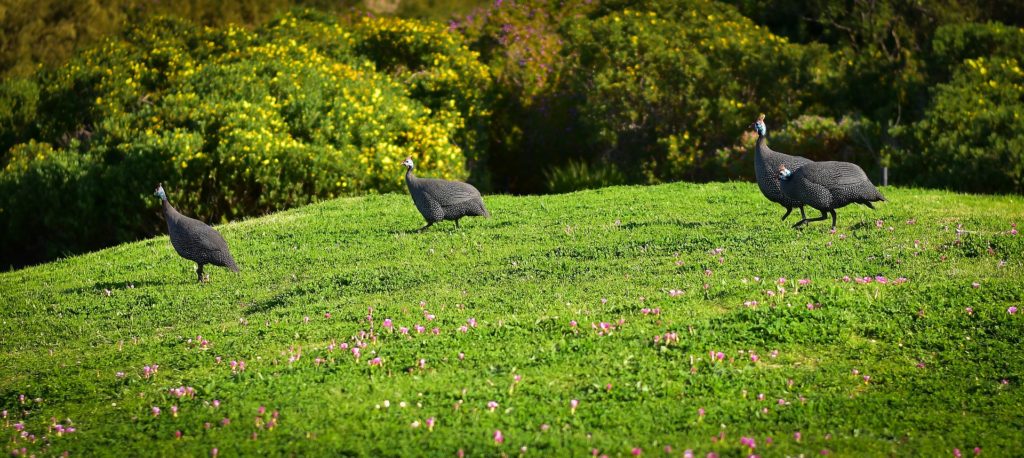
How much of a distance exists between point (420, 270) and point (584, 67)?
11.6 meters

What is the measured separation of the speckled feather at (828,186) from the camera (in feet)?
43.2

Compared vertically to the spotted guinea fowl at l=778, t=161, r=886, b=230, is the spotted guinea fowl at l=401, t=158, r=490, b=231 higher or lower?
lower

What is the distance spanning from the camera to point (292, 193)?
20.5 m

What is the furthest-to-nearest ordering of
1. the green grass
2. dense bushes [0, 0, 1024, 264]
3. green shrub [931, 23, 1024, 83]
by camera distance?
green shrub [931, 23, 1024, 83]
dense bushes [0, 0, 1024, 264]
the green grass

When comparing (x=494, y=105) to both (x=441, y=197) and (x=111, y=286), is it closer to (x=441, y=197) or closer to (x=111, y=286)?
(x=441, y=197)

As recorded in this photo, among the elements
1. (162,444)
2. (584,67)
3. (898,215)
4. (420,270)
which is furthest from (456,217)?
(584,67)

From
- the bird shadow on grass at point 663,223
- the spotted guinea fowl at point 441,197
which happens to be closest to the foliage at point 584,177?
the bird shadow on grass at point 663,223

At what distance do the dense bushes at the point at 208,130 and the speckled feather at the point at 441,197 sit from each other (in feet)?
18.5

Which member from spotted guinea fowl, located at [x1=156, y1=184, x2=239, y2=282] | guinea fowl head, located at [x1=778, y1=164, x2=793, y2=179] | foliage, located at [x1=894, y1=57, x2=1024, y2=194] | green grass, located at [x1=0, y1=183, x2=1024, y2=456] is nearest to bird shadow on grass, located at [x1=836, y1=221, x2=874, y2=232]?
green grass, located at [x1=0, y1=183, x2=1024, y2=456]

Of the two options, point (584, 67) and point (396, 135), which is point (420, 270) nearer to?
point (396, 135)

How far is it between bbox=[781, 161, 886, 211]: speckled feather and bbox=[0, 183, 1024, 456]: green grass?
21.7 inches

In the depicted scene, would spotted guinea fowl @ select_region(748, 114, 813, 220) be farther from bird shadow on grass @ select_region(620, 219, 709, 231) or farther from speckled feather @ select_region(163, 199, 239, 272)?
speckled feather @ select_region(163, 199, 239, 272)

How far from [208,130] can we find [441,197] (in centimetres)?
723

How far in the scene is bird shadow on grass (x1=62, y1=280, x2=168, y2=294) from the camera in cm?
1402
